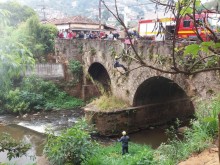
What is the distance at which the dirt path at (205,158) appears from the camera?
267 inches

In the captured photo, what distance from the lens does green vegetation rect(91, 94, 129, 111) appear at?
1639cm

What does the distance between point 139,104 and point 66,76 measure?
27.6 ft

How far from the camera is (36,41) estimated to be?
27.0 m

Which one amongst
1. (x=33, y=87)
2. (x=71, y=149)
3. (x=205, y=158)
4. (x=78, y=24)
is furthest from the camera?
(x=78, y=24)

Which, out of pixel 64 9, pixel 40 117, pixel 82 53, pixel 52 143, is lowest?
pixel 40 117

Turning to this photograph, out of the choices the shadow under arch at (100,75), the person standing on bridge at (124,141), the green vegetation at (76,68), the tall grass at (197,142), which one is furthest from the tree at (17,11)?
the tall grass at (197,142)

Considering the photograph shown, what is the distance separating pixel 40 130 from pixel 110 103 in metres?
4.06

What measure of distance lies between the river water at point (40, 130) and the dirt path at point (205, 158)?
20.8 feet

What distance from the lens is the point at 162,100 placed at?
18203 mm

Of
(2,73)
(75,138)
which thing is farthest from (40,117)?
(2,73)

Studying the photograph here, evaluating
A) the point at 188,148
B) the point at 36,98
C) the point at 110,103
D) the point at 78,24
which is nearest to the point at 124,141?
the point at 188,148

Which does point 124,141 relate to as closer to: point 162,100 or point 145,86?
point 145,86

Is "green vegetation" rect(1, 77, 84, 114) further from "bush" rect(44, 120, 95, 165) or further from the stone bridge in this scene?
"bush" rect(44, 120, 95, 165)

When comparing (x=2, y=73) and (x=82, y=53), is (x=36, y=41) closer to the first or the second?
(x=82, y=53)
